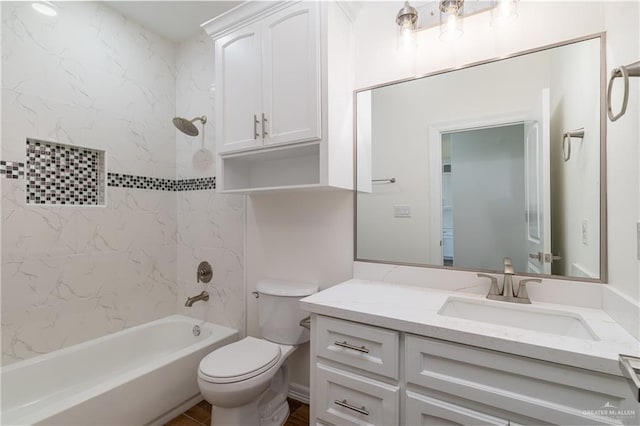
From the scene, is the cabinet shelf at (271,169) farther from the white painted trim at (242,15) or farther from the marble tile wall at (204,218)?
the white painted trim at (242,15)

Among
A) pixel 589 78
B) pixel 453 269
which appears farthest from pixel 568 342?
pixel 589 78

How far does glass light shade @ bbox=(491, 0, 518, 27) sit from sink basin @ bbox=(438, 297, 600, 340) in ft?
4.20

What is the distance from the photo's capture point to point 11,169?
5.32ft

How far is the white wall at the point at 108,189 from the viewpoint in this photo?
164cm

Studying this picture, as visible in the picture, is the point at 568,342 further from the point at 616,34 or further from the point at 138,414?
the point at 138,414

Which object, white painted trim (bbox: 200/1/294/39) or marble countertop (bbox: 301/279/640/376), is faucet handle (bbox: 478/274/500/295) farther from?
white painted trim (bbox: 200/1/294/39)

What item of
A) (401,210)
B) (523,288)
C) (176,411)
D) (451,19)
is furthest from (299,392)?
(451,19)

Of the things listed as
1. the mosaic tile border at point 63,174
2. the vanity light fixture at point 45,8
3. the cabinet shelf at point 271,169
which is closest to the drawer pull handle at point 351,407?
the cabinet shelf at point 271,169

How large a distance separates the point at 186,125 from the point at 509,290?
222cm

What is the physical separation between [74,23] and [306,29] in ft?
5.41

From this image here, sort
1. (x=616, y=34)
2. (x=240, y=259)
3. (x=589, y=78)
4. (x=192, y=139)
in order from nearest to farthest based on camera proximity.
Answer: (x=616, y=34), (x=589, y=78), (x=240, y=259), (x=192, y=139)

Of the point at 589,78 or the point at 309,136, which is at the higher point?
the point at 589,78

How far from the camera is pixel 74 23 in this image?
6.21 ft

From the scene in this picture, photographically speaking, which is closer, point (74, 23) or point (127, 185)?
point (74, 23)
